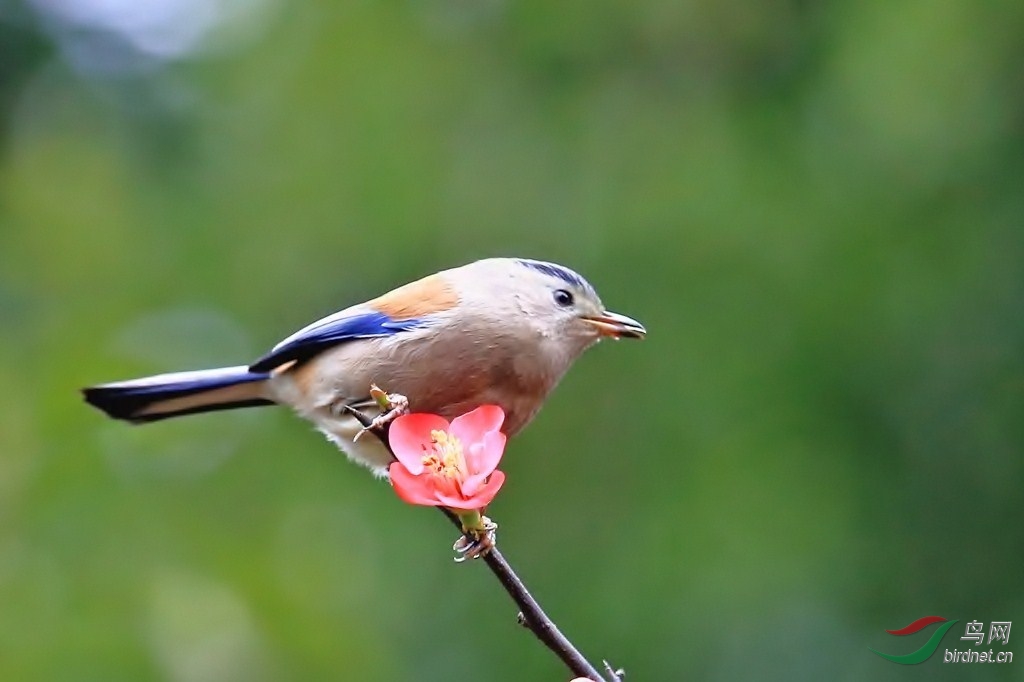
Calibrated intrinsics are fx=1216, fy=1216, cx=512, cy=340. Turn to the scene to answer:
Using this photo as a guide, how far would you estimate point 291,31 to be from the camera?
688 centimetres

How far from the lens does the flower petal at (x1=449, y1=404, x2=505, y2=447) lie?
101 inches

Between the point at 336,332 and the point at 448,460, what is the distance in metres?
1.52

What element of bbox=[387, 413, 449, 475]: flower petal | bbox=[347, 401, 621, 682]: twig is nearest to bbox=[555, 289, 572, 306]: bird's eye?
bbox=[387, 413, 449, 475]: flower petal

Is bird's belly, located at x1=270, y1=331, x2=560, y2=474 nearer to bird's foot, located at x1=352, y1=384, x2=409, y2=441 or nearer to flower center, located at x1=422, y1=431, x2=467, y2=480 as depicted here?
bird's foot, located at x1=352, y1=384, x2=409, y2=441

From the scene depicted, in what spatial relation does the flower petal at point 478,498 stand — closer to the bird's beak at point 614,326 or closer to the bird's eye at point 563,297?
the bird's beak at point 614,326

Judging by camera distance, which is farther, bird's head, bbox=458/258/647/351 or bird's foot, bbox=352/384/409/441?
bird's head, bbox=458/258/647/351

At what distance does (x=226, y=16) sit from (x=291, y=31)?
592mm

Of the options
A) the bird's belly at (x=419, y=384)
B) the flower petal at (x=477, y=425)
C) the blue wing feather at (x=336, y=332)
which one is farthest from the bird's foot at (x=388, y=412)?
the blue wing feather at (x=336, y=332)

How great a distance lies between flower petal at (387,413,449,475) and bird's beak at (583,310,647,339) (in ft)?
4.25

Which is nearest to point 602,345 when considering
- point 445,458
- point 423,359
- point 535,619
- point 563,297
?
point 563,297

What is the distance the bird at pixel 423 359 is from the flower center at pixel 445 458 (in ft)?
2.71

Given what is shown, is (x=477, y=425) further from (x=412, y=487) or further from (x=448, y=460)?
(x=412, y=487)

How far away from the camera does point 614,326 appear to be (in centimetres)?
393

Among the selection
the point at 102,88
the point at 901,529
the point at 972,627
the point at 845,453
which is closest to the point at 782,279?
the point at 845,453
